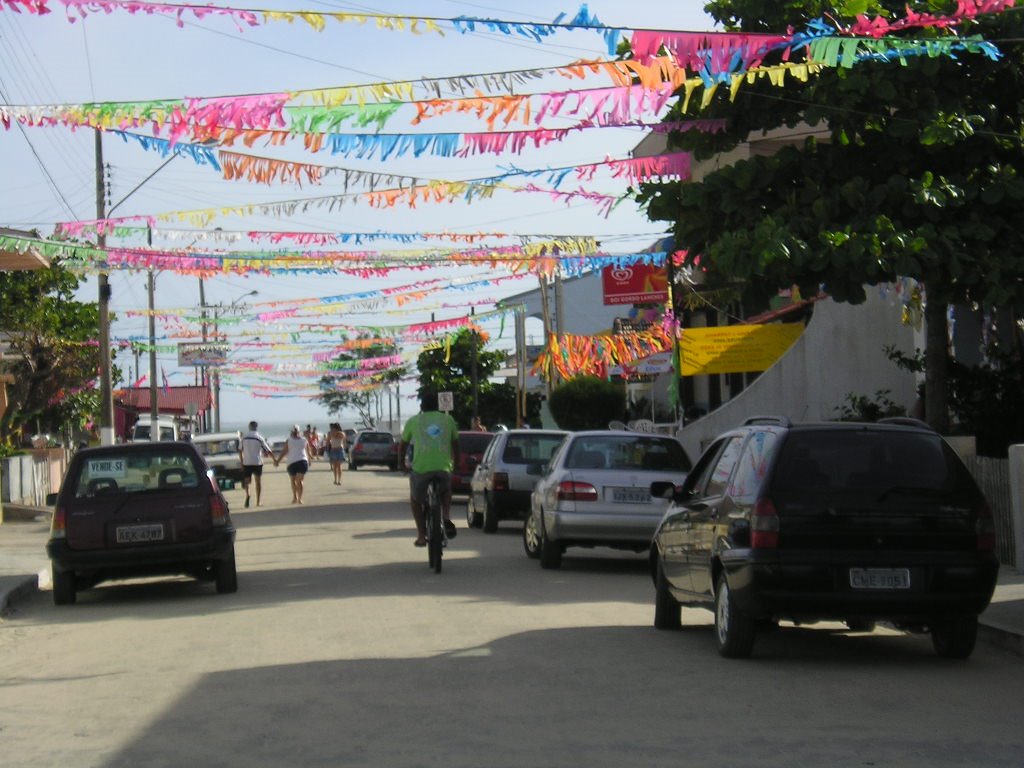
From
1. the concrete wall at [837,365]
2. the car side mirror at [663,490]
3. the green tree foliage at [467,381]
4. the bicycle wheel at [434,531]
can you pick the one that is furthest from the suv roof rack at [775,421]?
the green tree foliage at [467,381]

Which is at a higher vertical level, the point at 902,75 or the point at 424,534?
the point at 902,75

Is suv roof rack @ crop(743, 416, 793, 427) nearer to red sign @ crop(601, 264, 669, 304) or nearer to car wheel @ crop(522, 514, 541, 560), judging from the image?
car wheel @ crop(522, 514, 541, 560)

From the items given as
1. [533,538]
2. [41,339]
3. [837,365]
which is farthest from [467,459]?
[533,538]

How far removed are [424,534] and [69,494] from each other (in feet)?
12.9

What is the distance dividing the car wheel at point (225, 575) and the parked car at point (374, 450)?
4482 centimetres

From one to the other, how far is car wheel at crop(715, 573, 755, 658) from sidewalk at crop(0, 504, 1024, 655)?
206 cm

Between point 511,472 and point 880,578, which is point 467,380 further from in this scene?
point 880,578

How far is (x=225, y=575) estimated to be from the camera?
49.1 ft

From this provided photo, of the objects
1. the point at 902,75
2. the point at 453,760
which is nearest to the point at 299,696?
the point at 453,760

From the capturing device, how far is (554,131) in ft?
48.8

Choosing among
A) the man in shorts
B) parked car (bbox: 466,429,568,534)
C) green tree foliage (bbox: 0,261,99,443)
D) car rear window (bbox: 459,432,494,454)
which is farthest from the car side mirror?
green tree foliage (bbox: 0,261,99,443)

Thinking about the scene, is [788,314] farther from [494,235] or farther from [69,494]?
[69,494]

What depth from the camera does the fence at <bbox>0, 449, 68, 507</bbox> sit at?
3072 cm

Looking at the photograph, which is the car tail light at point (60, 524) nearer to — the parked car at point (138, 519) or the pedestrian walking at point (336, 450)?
the parked car at point (138, 519)
